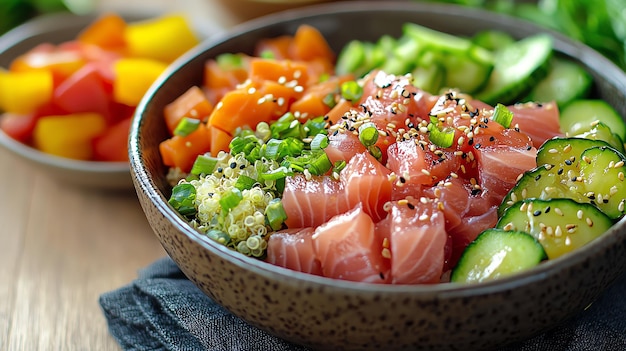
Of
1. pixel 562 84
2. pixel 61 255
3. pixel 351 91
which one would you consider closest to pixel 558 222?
pixel 351 91

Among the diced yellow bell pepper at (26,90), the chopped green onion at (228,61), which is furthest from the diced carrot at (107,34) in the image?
the chopped green onion at (228,61)

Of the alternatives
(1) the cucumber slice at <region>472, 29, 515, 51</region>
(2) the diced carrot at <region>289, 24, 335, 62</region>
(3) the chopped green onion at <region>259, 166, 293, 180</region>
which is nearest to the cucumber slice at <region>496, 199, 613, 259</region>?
(3) the chopped green onion at <region>259, 166, 293, 180</region>

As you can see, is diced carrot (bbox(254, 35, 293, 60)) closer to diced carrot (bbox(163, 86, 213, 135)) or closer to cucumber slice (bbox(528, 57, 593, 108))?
diced carrot (bbox(163, 86, 213, 135))

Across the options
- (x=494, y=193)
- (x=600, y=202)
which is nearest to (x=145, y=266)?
(x=494, y=193)

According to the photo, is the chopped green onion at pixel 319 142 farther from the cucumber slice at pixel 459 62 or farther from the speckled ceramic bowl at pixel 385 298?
the cucumber slice at pixel 459 62

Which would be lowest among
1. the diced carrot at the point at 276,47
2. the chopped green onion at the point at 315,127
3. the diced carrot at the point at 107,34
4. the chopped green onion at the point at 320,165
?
the chopped green onion at the point at 320,165

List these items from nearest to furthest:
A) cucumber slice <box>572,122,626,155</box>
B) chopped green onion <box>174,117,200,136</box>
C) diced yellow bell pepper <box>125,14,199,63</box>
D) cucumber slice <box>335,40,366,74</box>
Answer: cucumber slice <box>572,122,626,155</box> → chopped green onion <box>174,117,200,136</box> → cucumber slice <box>335,40,366,74</box> → diced yellow bell pepper <box>125,14,199,63</box>
